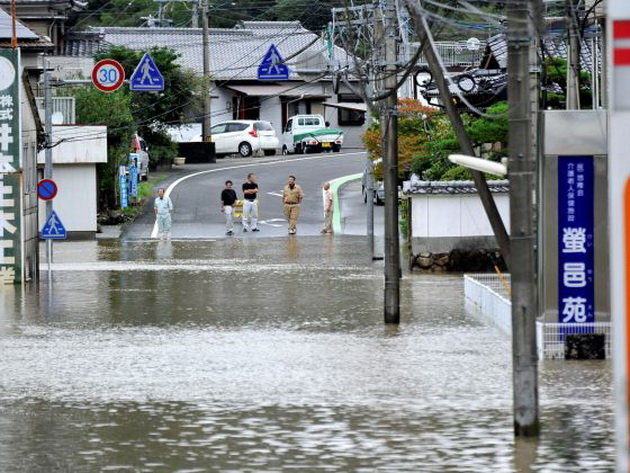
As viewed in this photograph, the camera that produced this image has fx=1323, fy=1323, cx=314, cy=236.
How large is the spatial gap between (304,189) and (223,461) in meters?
39.6

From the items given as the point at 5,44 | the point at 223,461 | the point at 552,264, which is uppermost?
the point at 5,44

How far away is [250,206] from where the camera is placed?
40.5 metres

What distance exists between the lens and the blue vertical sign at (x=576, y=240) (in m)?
14.7

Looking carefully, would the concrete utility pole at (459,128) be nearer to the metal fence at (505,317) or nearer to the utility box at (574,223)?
the metal fence at (505,317)

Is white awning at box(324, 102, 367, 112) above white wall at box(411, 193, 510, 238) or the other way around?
above

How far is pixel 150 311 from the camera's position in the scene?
849 inches

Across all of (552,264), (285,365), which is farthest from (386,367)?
(552,264)

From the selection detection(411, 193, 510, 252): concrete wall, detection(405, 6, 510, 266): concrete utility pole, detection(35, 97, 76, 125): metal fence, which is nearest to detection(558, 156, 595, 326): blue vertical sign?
detection(405, 6, 510, 266): concrete utility pole

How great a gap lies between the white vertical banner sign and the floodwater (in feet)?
17.7

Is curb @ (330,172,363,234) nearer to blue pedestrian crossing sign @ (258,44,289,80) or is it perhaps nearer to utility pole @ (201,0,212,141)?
blue pedestrian crossing sign @ (258,44,289,80)

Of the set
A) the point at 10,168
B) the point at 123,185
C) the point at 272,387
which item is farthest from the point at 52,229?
the point at 123,185

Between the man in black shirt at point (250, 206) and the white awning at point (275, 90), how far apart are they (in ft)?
Result: 87.6

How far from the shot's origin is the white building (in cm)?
4025

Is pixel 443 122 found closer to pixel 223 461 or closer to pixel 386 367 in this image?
pixel 386 367
